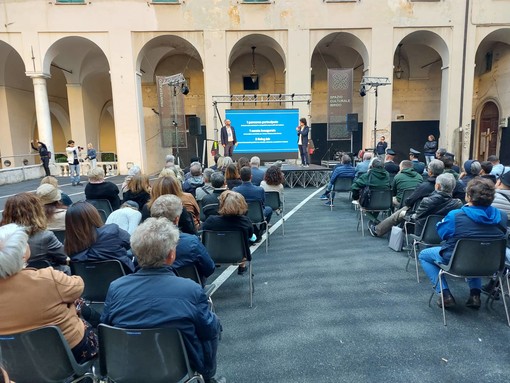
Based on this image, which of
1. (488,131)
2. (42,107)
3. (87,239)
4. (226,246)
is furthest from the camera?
(488,131)

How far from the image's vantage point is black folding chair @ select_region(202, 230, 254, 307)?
10.2 ft

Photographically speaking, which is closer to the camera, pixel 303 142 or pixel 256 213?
pixel 256 213

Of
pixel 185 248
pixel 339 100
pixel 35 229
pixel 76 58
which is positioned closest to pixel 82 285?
pixel 185 248

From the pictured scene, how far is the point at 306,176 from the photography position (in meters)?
10.4

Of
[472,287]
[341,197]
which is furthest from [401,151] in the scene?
[472,287]

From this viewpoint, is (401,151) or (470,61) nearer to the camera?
(470,61)

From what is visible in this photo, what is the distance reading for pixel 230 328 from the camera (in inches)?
108

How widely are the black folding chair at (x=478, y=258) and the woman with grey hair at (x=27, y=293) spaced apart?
8.82 ft

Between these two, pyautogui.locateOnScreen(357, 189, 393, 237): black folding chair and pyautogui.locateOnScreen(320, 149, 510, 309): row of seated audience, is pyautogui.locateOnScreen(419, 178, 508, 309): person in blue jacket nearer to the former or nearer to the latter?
pyautogui.locateOnScreen(320, 149, 510, 309): row of seated audience

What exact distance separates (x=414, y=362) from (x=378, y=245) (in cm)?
255

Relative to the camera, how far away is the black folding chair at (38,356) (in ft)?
4.87

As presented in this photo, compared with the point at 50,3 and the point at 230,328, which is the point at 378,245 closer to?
the point at 230,328

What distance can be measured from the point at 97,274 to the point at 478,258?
2.92 meters

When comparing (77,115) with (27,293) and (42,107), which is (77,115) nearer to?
(42,107)
